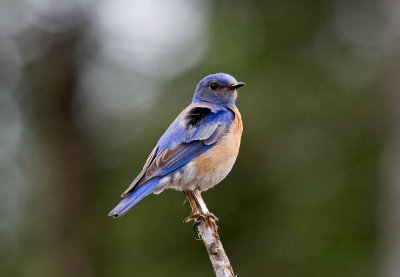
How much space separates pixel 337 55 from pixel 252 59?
6.08 ft

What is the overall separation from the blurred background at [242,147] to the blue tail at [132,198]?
662cm

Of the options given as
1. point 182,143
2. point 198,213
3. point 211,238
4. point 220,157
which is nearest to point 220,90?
point 220,157

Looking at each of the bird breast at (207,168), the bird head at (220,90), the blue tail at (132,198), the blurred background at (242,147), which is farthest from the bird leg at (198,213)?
the blurred background at (242,147)

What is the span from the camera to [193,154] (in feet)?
23.2

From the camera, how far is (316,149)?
47.9 ft

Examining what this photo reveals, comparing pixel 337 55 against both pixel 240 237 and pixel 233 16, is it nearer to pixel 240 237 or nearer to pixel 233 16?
pixel 233 16

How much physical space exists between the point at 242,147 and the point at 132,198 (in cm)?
742

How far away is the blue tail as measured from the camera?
6.14 metres

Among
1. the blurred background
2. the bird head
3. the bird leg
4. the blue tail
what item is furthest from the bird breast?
the blurred background

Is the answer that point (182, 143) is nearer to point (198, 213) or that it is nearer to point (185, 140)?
point (185, 140)

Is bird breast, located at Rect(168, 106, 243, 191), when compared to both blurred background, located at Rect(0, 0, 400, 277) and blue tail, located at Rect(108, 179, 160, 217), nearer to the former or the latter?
blue tail, located at Rect(108, 179, 160, 217)

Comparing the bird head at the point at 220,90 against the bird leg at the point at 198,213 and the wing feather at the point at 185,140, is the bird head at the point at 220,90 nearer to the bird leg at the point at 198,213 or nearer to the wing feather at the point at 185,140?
the wing feather at the point at 185,140

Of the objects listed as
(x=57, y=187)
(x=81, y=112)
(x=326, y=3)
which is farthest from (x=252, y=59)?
(x=57, y=187)

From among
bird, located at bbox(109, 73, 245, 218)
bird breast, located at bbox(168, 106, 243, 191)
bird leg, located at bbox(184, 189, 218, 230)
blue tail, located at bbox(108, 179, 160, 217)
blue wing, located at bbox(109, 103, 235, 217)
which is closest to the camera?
blue tail, located at bbox(108, 179, 160, 217)
